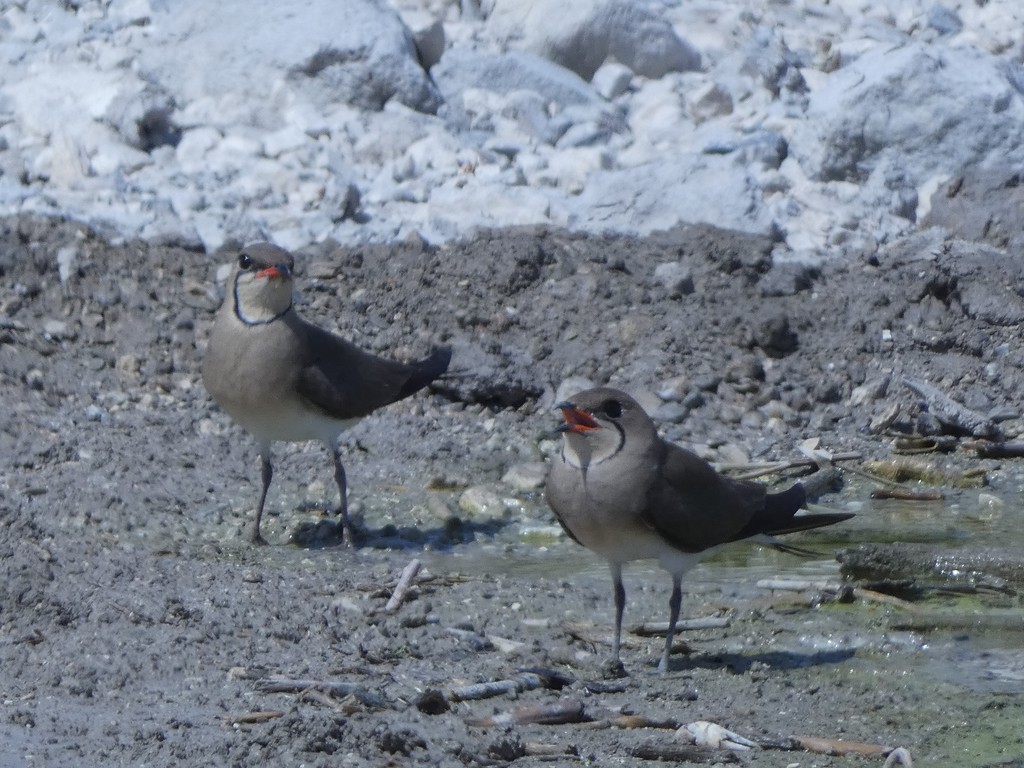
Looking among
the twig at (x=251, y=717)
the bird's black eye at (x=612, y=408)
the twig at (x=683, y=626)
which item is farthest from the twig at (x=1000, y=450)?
the twig at (x=251, y=717)

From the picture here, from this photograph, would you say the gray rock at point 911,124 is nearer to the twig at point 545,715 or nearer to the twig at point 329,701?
the twig at point 545,715

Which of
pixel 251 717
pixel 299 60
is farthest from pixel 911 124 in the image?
pixel 251 717

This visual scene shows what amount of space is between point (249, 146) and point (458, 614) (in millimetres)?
5227

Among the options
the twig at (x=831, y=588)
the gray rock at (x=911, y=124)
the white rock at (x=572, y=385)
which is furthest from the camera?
the gray rock at (x=911, y=124)

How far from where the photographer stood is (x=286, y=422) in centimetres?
830

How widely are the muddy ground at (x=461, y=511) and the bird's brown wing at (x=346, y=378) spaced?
522 mm

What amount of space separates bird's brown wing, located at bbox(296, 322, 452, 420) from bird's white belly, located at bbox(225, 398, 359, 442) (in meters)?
0.06

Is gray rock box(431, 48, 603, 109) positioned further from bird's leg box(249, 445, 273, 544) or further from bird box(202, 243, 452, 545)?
bird's leg box(249, 445, 273, 544)

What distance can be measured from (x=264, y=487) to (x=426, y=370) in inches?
44.1

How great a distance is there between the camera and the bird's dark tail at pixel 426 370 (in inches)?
349

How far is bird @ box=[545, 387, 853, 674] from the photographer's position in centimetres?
637

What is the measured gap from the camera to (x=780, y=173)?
11.5 meters

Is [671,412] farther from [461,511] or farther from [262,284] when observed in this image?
[262,284]

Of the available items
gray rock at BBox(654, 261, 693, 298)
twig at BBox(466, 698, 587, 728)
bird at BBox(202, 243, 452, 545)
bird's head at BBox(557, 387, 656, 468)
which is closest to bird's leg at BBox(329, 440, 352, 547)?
bird at BBox(202, 243, 452, 545)
